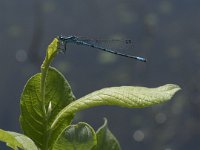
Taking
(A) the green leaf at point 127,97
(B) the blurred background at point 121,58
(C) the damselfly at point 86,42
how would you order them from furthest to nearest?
(B) the blurred background at point 121,58 → (C) the damselfly at point 86,42 → (A) the green leaf at point 127,97

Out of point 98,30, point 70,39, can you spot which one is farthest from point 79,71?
point 70,39

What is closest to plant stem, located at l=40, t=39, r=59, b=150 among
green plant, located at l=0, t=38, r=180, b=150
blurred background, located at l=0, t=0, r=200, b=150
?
green plant, located at l=0, t=38, r=180, b=150

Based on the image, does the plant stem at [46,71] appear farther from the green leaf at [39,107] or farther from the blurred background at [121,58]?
the blurred background at [121,58]

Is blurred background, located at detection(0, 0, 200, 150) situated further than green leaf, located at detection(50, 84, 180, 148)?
Yes

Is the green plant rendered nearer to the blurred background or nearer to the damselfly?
the damselfly

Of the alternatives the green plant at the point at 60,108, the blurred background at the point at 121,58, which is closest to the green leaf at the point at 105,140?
the green plant at the point at 60,108

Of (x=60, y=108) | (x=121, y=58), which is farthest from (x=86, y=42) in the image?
(x=121, y=58)
